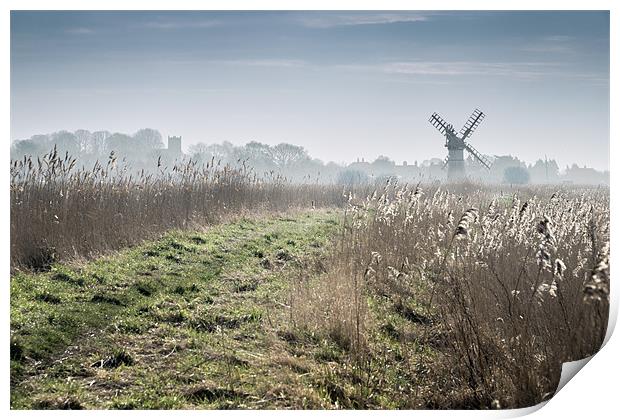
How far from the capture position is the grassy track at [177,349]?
4941 mm

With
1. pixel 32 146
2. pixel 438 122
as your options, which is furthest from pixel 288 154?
pixel 32 146

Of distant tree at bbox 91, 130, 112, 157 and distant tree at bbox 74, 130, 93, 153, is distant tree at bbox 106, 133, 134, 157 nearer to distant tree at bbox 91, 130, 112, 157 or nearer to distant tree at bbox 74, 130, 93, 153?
distant tree at bbox 91, 130, 112, 157

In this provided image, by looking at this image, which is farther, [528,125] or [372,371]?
[528,125]

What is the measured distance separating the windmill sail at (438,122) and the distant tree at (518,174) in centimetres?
100

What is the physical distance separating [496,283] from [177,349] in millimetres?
3079

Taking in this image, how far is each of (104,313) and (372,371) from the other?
2.60 meters

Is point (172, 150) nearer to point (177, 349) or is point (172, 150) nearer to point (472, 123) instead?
point (177, 349)

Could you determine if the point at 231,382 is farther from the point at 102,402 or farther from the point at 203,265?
the point at 203,265

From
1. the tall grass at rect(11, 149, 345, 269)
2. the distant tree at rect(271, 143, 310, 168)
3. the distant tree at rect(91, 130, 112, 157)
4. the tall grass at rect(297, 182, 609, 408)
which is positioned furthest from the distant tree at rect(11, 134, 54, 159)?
the tall grass at rect(297, 182, 609, 408)

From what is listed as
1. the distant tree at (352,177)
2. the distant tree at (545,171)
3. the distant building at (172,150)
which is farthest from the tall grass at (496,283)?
the distant building at (172,150)

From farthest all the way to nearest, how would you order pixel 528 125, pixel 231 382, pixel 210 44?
pixel 528 125 < pixel 210 44 < pixel 231 382

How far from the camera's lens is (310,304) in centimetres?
632
